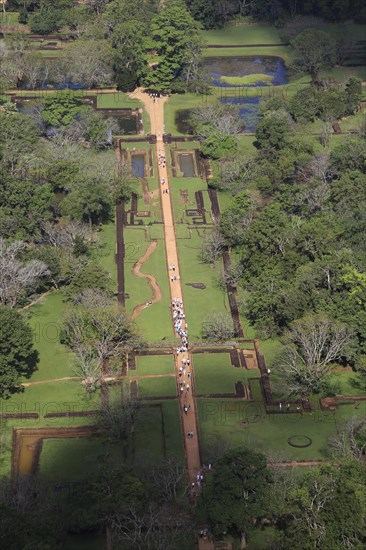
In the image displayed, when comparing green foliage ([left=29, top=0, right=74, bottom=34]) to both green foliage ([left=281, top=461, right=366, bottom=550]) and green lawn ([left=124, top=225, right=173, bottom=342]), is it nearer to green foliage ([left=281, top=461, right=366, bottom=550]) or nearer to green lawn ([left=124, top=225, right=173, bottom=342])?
green lawn ([left=124, top=225, right=173, bottom=342])

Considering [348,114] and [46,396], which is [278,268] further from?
[348,114]

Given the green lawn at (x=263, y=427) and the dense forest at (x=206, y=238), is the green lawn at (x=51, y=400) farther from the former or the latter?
the green lawn at (x=263, y=427)

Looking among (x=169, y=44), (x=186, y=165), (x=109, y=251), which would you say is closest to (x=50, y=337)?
(x=109, y=251)

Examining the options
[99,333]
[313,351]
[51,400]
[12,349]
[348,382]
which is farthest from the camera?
[99,333]

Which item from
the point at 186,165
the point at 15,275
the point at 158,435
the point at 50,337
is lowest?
the point at 158,435

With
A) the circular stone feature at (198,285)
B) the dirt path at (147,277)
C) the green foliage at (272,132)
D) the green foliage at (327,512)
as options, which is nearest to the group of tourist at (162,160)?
the green foliage at (272,132)

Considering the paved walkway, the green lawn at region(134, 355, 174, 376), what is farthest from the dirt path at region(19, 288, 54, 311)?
the green lawn at region(134, 355, 174, 376)

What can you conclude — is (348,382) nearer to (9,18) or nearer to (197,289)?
(197,289)

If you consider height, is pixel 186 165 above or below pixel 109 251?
above
